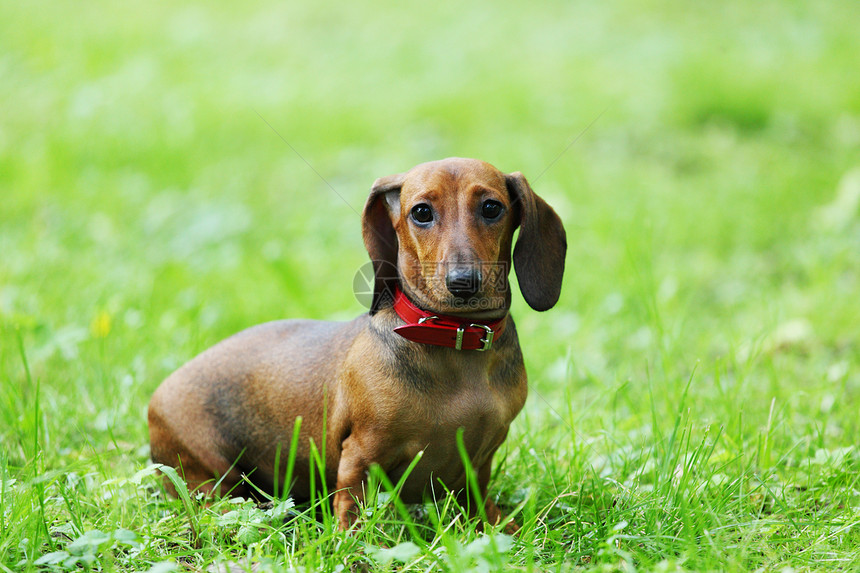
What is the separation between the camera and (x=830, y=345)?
4.90 metres

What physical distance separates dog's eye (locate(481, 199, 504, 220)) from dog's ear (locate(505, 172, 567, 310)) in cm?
12

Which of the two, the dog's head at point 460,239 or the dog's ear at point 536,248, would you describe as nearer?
the dog's head at point 460,239

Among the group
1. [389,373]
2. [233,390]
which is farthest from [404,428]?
[233,390]

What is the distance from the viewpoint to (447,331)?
2625mm

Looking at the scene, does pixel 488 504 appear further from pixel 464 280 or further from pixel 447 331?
pixel 464 280

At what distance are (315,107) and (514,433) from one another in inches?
252

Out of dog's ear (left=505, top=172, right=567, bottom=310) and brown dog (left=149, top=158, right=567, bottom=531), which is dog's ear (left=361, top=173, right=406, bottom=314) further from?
dog's ear (left=505, top=172, right=567, bottom=310)

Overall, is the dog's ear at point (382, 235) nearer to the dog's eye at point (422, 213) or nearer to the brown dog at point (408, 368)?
the brown dog at point (408, 368)

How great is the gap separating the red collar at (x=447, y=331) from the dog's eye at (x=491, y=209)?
0.35m

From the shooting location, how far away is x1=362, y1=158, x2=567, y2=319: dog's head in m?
2.53

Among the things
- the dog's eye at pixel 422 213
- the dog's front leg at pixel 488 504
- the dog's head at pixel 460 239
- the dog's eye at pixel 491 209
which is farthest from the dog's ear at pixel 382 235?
the dog's front leg at pixel 488 504

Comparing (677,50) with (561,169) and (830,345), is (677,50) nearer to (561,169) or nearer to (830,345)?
(561,169)

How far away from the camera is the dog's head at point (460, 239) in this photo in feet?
8.30

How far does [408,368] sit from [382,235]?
0.54 m
